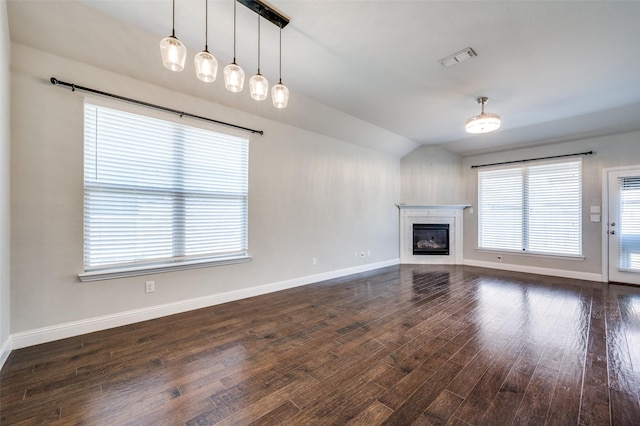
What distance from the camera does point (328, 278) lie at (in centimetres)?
493

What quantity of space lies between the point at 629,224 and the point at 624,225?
0.20ft

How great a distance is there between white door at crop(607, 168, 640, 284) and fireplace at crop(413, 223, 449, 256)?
9.22 feet

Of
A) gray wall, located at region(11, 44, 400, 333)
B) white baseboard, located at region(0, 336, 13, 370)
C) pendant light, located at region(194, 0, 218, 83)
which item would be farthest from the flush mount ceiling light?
white baseboard, located at region(0, 336, 13, 370)

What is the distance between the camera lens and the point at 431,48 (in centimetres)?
274

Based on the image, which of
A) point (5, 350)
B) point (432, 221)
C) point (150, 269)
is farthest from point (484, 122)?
point (5, 350)

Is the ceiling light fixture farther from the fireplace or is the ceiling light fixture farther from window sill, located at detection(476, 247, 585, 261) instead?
window sill, located at detection(476, 247, 585, 261)

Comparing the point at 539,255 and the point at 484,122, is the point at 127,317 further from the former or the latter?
the point at 539,255

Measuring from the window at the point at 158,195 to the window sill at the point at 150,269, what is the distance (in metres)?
0.01

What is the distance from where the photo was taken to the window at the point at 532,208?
5168 millimetres

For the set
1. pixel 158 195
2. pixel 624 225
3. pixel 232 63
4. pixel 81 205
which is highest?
pixel 232 63

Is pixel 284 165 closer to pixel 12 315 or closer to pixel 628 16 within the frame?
pixel 12 315

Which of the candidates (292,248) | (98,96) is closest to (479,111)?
(292,248)

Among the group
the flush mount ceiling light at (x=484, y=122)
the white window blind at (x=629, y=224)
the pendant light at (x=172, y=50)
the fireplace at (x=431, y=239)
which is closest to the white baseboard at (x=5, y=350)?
the pendant light at (x=172, y=50)

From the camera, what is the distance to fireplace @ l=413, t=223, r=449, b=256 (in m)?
6.59
